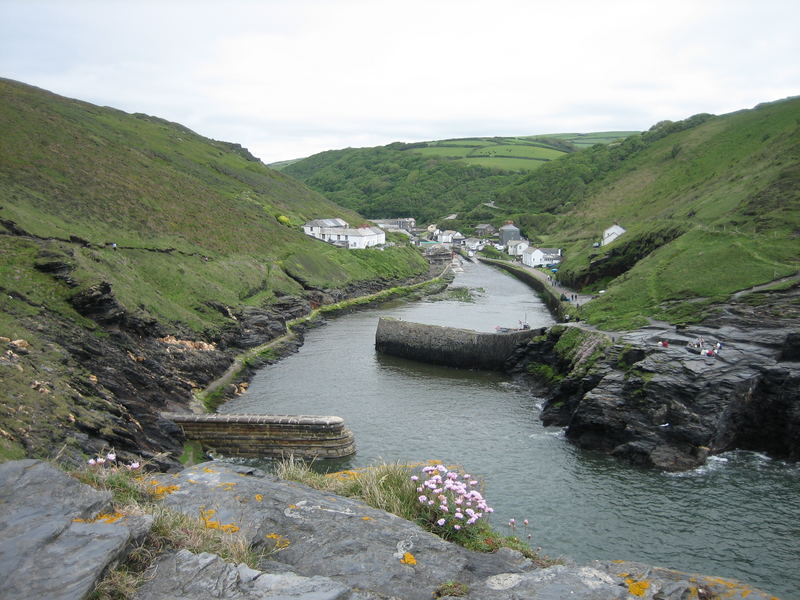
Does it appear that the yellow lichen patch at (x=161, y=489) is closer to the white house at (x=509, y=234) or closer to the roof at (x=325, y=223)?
the roof at (x=325, y=223)

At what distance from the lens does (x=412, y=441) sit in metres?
34.1

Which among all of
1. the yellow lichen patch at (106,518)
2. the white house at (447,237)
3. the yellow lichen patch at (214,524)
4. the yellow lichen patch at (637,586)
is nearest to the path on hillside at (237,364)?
the yellow lichen patch at (214,524)

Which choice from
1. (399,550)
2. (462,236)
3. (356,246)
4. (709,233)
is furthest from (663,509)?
(462,236)

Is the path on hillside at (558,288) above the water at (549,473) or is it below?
above

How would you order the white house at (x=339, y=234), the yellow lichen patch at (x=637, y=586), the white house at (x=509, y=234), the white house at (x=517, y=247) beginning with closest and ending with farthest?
1. the yellow lichen patch at (x=637, y=586)
2. the white house at (x=339, y=234)
3. the white house at (x=517, y=247)
4. the white house at (x=509, y=234)

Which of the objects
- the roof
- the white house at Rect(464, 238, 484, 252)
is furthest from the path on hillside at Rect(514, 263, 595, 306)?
the white house at Rect(464, 238, 484, 252)

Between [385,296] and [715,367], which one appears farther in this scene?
[385,296]

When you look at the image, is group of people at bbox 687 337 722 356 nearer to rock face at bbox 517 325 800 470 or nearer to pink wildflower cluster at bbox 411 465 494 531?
rock face at bbox 517 325 800 470

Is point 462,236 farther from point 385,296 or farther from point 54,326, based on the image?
point 54,326

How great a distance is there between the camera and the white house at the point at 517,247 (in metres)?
150

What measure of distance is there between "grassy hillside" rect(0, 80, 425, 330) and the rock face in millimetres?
35736

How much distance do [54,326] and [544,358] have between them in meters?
37.5

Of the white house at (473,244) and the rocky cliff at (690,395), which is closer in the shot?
the rocky cliff at (690,395)

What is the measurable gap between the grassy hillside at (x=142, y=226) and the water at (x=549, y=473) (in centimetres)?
1600
